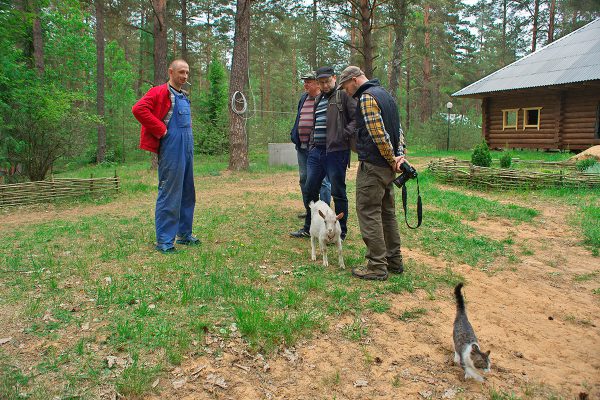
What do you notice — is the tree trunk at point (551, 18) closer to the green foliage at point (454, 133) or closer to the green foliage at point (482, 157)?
the green foliage at point (454, 133)

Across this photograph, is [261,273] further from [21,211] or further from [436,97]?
[436,97]

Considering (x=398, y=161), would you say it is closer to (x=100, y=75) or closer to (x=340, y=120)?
(x=340, y=120)

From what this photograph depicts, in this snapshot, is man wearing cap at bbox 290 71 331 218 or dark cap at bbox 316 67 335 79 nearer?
dark cap at bbox 316 67 335 79

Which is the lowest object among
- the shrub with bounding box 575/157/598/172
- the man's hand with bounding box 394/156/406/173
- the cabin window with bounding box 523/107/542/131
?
the shrub with bounding box 575/157/598/172

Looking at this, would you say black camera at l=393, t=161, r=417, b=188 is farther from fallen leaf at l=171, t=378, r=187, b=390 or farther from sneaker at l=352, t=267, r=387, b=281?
fallen leaf at l=171, t=378, r=187, b=390

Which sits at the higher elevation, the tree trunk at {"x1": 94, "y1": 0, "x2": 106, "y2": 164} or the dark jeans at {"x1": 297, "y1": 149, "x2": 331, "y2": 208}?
the tree trunk at {"x1": 94, "y1": 0, "x2": 106, "y2": 164}

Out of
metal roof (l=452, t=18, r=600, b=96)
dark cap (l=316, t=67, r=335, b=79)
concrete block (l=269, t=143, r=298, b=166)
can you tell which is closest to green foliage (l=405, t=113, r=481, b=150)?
metal roof (l=452, t=18, r=600, b=96)

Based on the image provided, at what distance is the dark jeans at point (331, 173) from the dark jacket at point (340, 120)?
0.11 metres

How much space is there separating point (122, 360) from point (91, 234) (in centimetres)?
367

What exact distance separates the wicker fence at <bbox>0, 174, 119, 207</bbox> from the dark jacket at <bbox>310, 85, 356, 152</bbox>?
6.61 metres

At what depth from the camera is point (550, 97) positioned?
18.7m

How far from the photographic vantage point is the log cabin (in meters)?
17.0

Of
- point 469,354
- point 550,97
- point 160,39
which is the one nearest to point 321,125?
point 469,354

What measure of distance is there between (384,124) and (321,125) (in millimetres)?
1334
